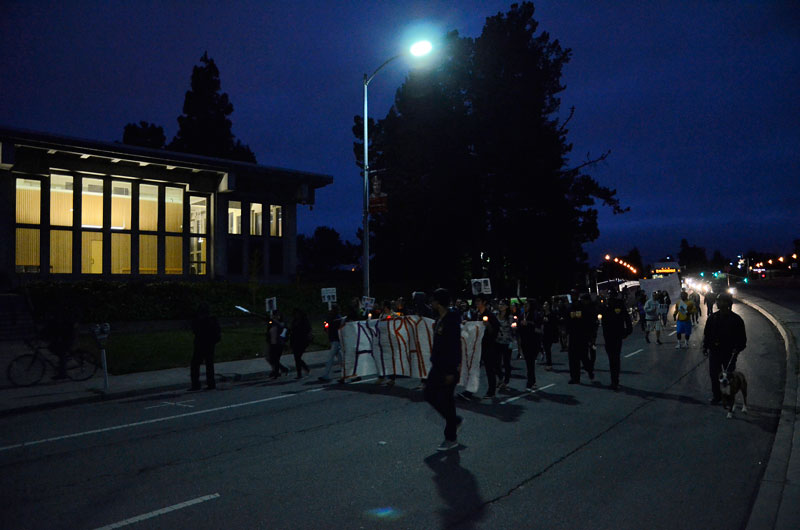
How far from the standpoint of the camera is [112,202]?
3309 centimetres

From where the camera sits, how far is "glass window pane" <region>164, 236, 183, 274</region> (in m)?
35.1

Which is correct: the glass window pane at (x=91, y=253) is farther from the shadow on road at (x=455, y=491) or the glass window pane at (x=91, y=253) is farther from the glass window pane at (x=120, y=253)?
the shadow on road at (x=455, y=491)

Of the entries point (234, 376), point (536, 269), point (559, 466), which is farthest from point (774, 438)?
point (536, 269)

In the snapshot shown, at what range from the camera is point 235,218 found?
37.7 metres

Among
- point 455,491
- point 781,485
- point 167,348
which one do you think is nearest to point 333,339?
point 167,348

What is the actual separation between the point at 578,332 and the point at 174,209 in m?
28.9

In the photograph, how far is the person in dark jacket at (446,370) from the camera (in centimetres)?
735

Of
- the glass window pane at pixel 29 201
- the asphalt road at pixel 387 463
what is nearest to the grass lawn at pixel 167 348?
the asphalt road at pixel 387 463

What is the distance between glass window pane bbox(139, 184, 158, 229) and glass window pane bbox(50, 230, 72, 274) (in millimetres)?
3849

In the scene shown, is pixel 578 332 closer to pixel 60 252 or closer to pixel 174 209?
pixel 60 252

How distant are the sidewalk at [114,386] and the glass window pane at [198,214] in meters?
19.2

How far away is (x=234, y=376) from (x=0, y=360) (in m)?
7.51

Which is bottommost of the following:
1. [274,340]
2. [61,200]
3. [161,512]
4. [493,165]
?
[161,512]

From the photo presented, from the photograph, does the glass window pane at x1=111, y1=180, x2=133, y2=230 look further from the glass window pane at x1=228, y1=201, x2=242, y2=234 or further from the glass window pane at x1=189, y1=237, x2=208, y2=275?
the glass window pane at x1=228, y1=201, x2=242, y2=234
